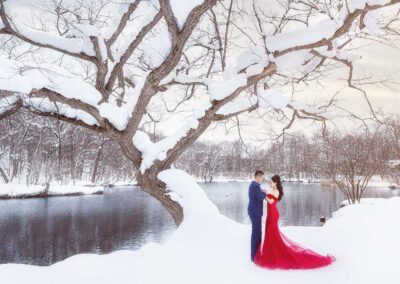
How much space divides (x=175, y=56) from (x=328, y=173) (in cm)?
1610

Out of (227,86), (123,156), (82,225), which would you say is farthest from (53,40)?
(123,156)

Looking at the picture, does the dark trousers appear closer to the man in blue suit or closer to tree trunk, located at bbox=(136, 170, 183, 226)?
the man in blue suit

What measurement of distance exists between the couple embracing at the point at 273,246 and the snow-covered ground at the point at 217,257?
0.14 m

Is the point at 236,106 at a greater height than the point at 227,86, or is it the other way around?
the point at 227,86

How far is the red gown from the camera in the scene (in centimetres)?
569

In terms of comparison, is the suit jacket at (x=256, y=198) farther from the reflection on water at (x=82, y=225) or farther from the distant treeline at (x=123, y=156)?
the reflection on water at (x=82, y=225)

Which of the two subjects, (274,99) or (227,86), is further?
(274,99)

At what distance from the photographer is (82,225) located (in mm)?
23219

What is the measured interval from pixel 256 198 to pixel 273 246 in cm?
81

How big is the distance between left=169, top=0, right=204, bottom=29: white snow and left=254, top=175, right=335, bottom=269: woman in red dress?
10.5 ft

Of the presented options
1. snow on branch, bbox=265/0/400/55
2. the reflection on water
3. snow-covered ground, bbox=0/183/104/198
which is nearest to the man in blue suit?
snow on branch, bbox=265/0/400/55

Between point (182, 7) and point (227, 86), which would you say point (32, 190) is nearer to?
point (227, 86)

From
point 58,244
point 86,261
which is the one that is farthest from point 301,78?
point 58,244

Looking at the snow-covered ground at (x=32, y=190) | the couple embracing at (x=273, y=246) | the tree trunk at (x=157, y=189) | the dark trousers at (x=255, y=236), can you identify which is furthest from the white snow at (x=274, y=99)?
the snow-covered ground at (x=32, y=190)
